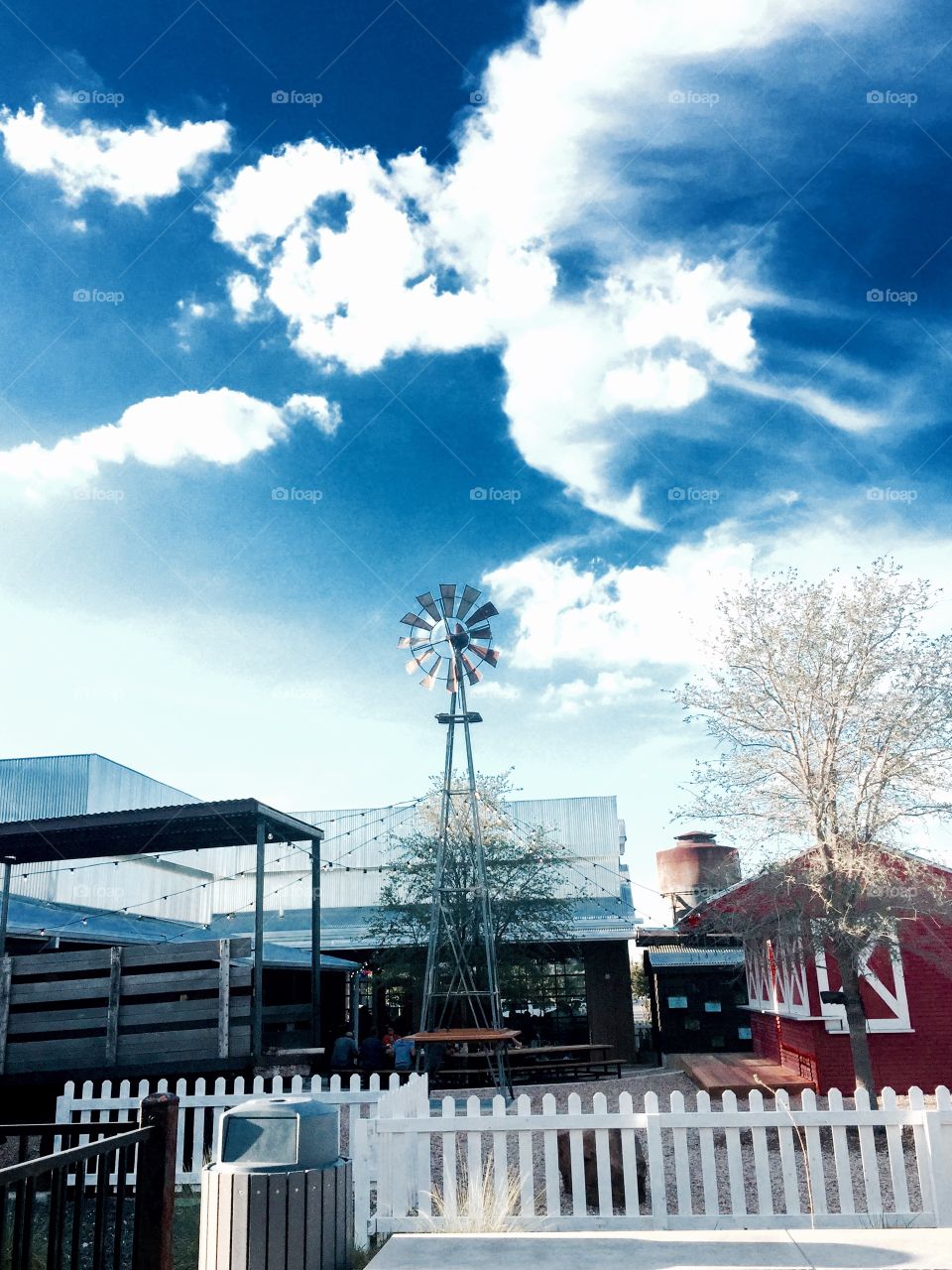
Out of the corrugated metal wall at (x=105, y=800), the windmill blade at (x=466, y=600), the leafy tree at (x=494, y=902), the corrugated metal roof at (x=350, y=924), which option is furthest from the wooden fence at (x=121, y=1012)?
the corrugated metal wall at (x=105, y=800)

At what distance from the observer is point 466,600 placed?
60.8 feet

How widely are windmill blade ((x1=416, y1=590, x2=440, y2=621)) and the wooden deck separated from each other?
8.67 m

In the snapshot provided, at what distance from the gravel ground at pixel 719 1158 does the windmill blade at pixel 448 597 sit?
811 centimetres

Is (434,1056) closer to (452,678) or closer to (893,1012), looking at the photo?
(452,678)

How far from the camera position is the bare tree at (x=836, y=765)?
12.9 meters

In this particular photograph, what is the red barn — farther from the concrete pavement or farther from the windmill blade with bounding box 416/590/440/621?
the concrete pavement

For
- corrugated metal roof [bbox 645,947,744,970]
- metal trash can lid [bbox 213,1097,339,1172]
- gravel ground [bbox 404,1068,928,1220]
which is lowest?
gravel ground [bbox 404,1068,928,1220]

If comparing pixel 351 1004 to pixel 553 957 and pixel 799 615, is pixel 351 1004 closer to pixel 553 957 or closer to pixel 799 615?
pixel 553 957

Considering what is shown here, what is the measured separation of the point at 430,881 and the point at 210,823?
1115cm

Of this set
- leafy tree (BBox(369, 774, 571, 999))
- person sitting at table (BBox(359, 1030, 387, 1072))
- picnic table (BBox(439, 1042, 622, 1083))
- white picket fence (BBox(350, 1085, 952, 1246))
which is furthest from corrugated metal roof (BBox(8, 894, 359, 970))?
white picket fence (BBox(350, 1085, 952, 1246))

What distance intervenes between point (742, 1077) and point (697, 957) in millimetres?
14207

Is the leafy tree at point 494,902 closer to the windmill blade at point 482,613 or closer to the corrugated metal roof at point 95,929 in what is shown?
the corrugated metal roof at point 95,929

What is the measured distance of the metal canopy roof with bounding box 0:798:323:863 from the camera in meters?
13.2

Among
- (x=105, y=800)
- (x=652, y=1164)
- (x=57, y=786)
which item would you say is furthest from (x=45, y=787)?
(x=652, y=1164)
